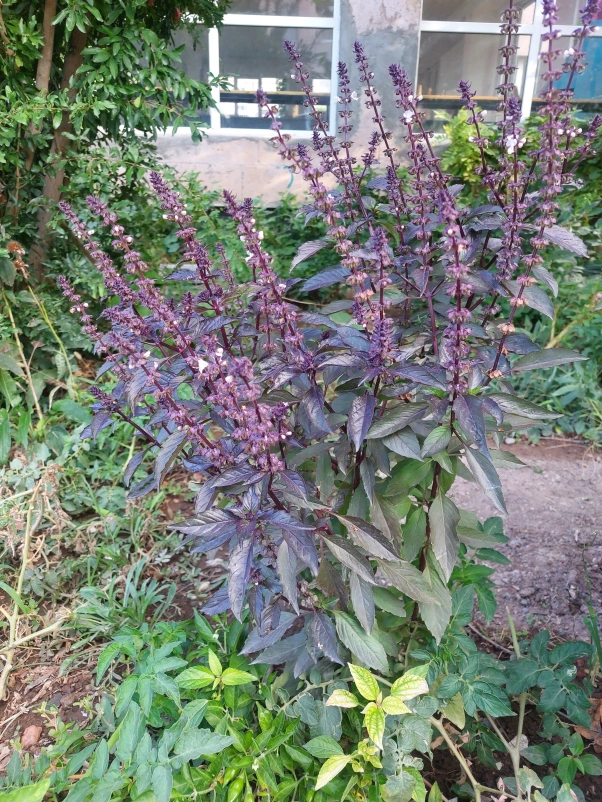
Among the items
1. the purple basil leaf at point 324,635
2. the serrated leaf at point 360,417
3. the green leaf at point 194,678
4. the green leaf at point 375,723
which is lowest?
the green leaf at point 194,678

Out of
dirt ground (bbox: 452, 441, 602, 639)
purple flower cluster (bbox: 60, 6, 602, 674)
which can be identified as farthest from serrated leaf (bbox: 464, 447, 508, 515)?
dirt ground (bbox: 452, 441, 602, 639)

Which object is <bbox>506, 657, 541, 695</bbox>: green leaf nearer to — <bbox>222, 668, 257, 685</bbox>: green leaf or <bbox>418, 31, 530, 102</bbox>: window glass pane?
<bbox>222, 668, 257, 685</bbox>: green leaf

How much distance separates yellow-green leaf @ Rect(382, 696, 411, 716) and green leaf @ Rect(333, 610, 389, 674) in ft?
0.39

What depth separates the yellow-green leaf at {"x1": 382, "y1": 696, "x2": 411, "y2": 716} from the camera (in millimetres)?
1198

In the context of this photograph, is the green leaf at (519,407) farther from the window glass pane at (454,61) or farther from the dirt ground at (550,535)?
the window glass pane at (454,61)

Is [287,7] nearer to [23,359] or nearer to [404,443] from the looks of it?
[23,359]

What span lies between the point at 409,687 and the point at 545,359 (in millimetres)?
821

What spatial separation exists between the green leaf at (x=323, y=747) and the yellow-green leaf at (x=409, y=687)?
0.65 feet

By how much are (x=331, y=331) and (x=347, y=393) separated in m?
→ 0.16

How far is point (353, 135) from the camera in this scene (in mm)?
5621

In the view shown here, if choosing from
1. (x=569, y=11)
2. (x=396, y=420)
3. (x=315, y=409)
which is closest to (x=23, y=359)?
(x=315, y=409)

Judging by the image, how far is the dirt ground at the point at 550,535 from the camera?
2.27 metres

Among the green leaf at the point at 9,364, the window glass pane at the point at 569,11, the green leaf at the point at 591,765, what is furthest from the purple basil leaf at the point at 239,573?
the window glass pane at the point at 569,11

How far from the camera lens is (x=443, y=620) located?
A: 1.44m
